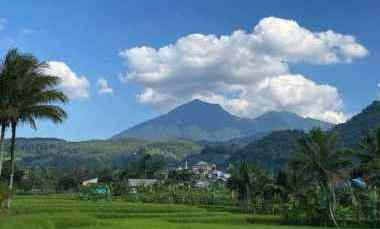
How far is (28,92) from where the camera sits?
29.1 m

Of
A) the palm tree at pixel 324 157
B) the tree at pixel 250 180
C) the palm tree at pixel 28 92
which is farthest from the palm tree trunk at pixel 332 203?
the palm tree at pixel 28 92

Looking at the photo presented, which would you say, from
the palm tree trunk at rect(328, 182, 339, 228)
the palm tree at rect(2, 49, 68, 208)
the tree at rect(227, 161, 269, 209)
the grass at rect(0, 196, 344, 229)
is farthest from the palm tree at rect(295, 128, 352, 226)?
the palm tree at rect(2, 49, 68, 208)

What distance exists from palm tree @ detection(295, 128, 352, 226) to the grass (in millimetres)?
8261

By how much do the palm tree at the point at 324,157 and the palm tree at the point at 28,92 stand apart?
4158 cm

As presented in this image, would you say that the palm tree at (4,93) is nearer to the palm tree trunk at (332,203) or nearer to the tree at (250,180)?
the palm tree trunk at (332,203)

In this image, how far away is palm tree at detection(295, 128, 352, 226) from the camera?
64875 mm

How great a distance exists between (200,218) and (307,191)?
1799 centimetres

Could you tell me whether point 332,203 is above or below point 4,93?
below

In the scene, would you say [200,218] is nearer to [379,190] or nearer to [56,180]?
[379,190]

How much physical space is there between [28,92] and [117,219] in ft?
76.9

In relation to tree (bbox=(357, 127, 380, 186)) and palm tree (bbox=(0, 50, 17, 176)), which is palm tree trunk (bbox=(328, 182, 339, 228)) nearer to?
tree (bbox=(357, 127, 380, 186))

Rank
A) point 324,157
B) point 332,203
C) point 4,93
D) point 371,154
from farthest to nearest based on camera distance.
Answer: point 371,154, point 324,157, point 332,203, point 4,93

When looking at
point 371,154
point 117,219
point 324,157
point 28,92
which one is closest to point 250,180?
point 371,154

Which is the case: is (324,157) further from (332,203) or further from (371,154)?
(371,154)
